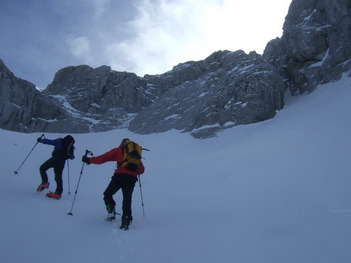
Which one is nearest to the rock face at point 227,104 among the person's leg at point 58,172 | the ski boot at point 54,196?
the person's leg at point 58,172

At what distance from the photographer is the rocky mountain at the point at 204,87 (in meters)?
28.5

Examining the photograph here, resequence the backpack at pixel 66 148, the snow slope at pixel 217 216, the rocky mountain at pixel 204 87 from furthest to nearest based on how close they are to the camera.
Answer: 1. the rocky mountain at pixel 204 87
2. the backpack at pixel 66 148
3. the snow slope at pixel 217 216

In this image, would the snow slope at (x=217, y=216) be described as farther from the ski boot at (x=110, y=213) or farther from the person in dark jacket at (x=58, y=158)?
the person in dark jacket at (x=58, y=158)

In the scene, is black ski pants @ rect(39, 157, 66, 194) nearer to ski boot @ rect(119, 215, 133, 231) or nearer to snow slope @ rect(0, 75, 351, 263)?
snow slope @ rect(0, 75, 351, 263)

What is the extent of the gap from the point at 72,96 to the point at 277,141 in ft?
215

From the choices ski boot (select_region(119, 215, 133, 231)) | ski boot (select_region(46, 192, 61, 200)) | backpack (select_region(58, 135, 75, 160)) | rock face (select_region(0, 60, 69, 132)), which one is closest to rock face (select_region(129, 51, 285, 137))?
backpack (select_region(58, 135, 75, 160))

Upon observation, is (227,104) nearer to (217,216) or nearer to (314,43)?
(314,43)

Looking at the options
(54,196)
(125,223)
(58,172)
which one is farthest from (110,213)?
(58,172)

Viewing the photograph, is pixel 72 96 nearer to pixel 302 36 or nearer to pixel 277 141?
pixel 302 36

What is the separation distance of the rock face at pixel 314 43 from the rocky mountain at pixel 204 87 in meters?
0.10

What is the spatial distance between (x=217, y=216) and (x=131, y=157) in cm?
267

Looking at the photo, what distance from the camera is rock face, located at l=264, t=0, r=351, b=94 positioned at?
27000 millimetres

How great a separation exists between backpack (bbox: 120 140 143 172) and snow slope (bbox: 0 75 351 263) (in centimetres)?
Answer: 139

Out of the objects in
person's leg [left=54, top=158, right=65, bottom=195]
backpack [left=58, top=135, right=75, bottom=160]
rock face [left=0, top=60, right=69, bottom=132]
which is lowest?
person's leg [left=54, top=158, right=65, bottom=195]
